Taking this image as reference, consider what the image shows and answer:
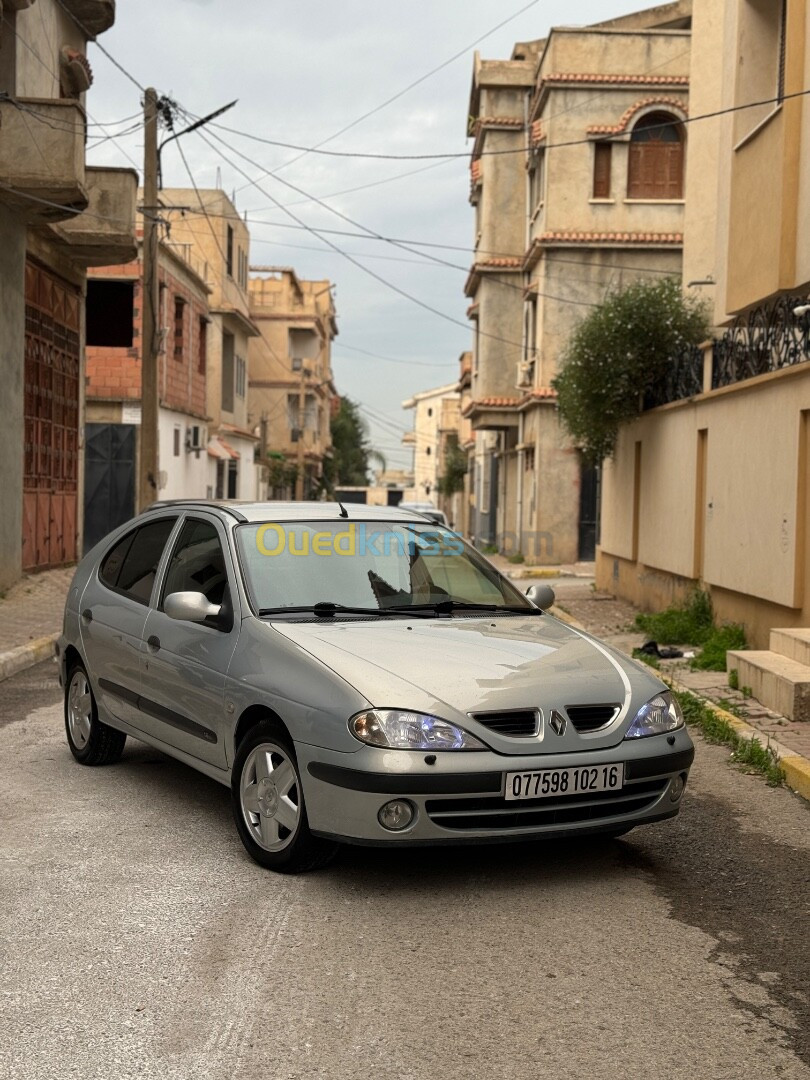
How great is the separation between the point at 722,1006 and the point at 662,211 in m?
28.7

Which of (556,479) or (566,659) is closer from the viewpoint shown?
(566,659)

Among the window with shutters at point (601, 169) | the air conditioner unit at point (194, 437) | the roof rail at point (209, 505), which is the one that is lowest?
the roof rail at point (209, 505)

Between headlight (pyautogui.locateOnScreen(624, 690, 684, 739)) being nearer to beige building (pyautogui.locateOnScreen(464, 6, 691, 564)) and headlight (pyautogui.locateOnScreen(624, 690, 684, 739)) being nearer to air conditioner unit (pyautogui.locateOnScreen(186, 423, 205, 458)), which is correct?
beige building (pyautogui.locateOnScreen(464, 6, 691, 564))

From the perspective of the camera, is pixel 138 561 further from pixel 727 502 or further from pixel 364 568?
pixel 727 502

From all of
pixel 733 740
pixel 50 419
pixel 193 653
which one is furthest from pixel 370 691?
pixel 50 419

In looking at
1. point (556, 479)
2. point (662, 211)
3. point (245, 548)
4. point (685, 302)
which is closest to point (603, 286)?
point (662, 211)

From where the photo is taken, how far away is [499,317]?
36250 mm

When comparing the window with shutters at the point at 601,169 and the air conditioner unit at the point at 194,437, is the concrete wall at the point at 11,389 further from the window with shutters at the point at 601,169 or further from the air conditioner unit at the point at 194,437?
the air conditioner unit at the point at 194,437

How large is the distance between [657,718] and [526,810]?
2.62ft

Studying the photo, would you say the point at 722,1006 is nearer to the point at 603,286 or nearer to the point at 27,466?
the point at 27,466

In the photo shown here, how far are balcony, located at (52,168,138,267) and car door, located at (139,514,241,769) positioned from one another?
15789mm

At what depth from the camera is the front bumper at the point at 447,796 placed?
4805 mm

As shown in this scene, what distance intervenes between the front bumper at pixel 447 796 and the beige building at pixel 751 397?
4945 millimetres

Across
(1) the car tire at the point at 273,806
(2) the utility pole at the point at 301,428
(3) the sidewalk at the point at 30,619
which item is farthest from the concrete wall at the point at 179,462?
(1) the car tire at the point at 273,806
